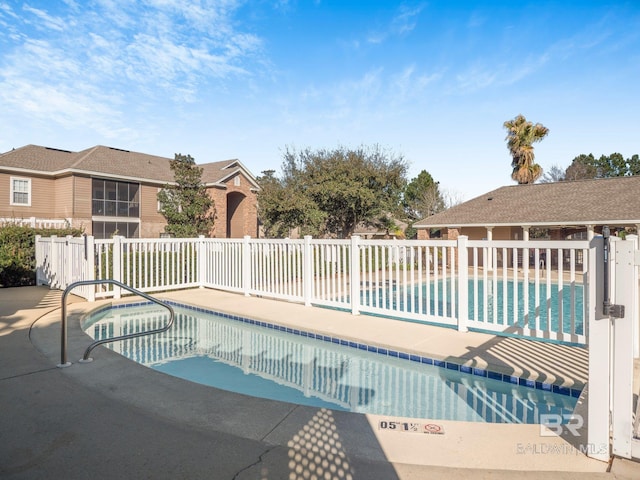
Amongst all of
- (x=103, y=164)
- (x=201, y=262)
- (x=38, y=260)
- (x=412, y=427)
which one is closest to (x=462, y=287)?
(x=412, y=427)

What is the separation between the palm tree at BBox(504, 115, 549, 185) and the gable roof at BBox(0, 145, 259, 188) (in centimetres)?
1836

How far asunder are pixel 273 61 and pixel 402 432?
44.8 feet

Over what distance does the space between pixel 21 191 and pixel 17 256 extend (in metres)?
10.9

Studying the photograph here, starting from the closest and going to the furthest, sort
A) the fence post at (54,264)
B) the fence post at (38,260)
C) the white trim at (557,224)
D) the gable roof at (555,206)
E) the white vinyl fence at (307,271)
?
the white vinyl fence at (307,271) < the fence post at (54,264) < the fence post at (38,260) < the white trim at (557,224) < the gable roof at (555,206)

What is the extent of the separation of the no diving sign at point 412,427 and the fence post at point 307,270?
16.3 feet

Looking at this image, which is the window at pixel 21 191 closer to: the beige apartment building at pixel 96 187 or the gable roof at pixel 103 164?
the beige apartment building at pixel 96 187

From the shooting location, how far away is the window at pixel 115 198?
66.7 ft

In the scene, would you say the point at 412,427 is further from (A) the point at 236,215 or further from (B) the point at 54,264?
(A) the point at 236,215

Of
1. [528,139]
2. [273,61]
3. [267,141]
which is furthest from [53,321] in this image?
[528,139]

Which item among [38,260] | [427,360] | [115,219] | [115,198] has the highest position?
[115,198]

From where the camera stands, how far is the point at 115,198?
20.9 m

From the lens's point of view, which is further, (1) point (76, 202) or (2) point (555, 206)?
(1) point (76, 202)

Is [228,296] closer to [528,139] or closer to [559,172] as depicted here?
[528,139]

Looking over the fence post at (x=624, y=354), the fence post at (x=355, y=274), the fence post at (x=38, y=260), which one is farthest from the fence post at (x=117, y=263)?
the fence post at (x=624, y=354)
